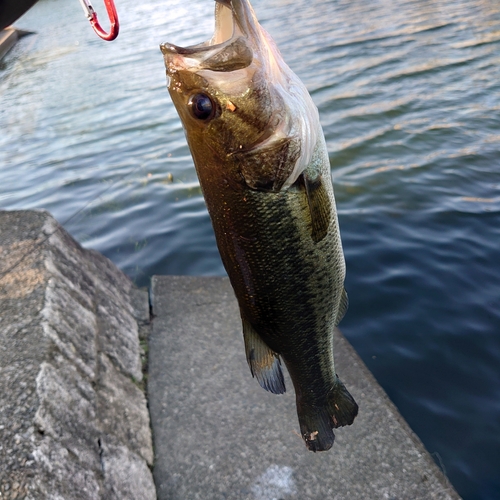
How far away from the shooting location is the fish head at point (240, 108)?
5.21 ft

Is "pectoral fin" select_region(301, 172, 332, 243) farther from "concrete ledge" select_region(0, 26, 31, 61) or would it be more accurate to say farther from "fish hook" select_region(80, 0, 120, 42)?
"concrete ledge" select_region(0, 26, 31, 61)

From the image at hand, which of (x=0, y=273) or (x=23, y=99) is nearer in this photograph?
(x=0, y=273)

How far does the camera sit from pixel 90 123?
11695 millimetres

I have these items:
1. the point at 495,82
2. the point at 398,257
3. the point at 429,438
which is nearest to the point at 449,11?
the point at 495,82

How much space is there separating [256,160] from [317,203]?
0.26 meters

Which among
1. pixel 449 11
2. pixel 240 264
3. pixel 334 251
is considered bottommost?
pixel 449 11

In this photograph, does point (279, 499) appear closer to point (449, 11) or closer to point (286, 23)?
point (449, 11)

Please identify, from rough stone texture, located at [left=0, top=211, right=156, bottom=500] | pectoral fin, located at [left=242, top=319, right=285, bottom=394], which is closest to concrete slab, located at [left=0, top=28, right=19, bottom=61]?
rough stone texture, located at [left=0, top=211, right=156, bottom=500]

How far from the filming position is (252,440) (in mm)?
2957

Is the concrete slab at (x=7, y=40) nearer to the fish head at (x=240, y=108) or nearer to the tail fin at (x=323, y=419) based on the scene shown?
the fish head at (x=240, y=108)

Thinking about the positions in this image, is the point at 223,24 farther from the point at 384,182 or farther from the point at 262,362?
the point at 384,182

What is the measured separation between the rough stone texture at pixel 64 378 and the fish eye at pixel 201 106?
1.56 m

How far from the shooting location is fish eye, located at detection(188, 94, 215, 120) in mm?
1613

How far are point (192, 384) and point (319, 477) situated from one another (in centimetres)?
110
